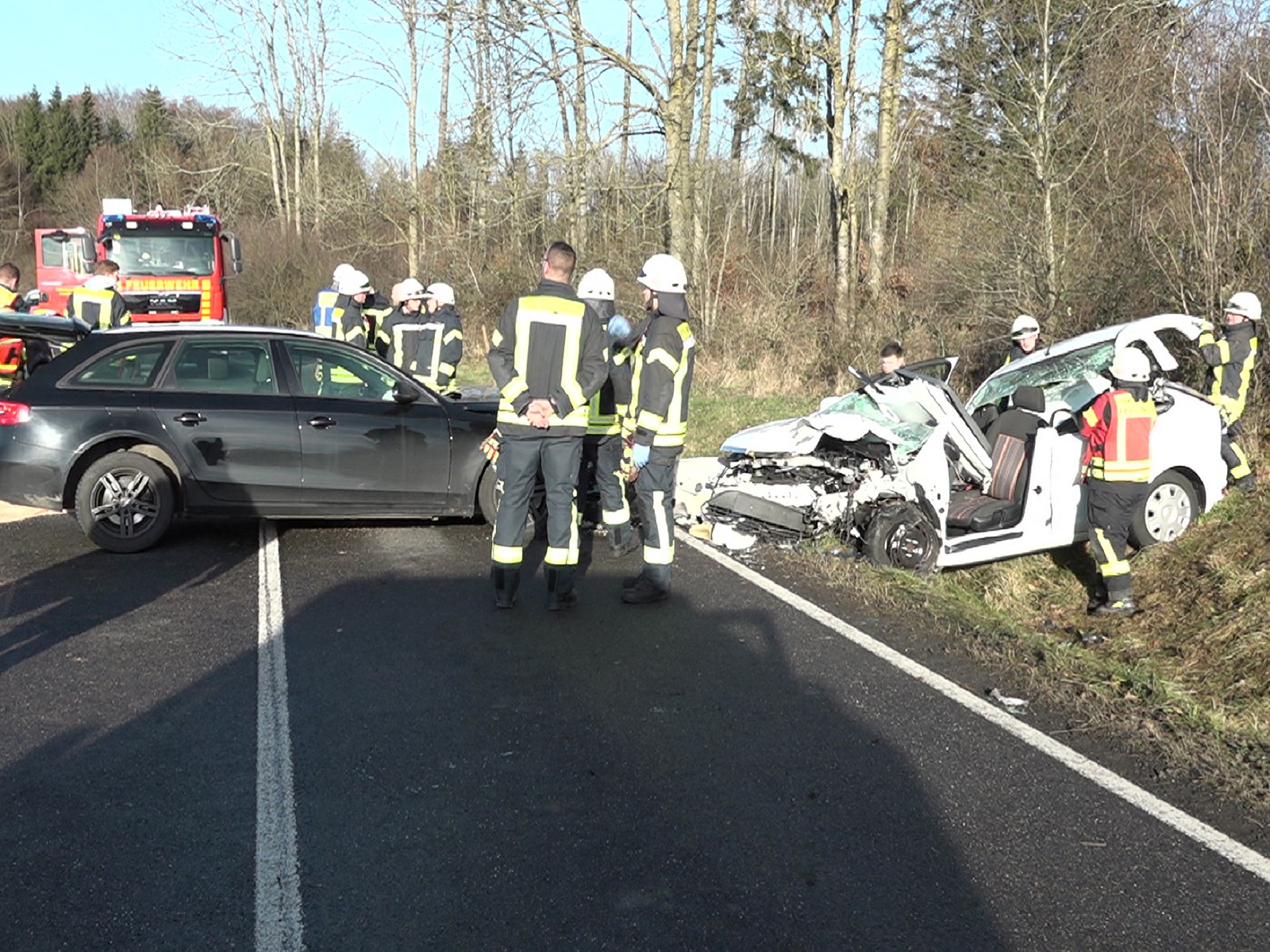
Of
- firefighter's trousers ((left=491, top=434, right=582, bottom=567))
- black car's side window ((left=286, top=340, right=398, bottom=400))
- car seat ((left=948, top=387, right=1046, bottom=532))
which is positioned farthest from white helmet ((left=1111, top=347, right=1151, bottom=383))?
black car's side window ((left=286, top=340, right=398, bottom=400))

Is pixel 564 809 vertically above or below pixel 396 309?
below

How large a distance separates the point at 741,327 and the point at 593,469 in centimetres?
1258

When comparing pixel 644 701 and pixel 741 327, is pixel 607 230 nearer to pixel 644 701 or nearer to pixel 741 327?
pixel 741 327

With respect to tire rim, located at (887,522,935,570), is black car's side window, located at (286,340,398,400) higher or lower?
higher

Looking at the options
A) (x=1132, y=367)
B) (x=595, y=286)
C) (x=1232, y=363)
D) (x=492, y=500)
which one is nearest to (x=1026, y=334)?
(x=1232, y=363)

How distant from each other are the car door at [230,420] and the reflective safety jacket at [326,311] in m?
3.27

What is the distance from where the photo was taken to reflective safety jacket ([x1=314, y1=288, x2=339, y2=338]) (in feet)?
37.3

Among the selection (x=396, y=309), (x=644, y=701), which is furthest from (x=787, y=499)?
(x=396, y=309)

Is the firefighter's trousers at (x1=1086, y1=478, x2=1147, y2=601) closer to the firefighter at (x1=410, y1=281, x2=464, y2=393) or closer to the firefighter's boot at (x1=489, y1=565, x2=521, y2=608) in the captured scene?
the firefighter's boot at (x1=489, y1=565, x2=521, y2=608)

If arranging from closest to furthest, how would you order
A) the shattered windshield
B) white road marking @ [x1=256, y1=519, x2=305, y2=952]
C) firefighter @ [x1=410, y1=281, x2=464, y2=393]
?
white road marking @ [x1=256, y1=519, x2=305, y2=952], the shattered windshield, firefighter @ [x1=410, y1=281, x2=464, y2=393]

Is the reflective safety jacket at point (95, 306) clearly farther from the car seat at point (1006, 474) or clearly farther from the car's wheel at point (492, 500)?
the car seat at point (1006, 474)

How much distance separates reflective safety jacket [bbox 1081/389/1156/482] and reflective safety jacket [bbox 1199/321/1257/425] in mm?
2582

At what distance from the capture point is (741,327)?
2048 cm

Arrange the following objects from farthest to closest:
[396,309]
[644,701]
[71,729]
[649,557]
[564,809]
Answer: [396,309]
[649,557]
[644,701]
[71,729]
[564,809]
